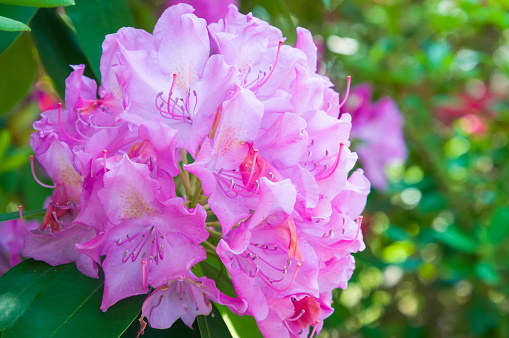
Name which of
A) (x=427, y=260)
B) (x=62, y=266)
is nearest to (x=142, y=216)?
(x=62, y=266)

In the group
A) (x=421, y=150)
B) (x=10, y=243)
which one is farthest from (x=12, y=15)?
(x=421, y=150)

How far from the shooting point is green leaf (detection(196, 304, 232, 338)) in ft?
2.27

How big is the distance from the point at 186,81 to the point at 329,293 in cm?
31

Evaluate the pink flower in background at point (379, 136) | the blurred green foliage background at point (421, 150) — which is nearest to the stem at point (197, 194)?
the blurred green foliage background at point (421, 150)

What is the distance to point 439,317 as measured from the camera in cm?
217

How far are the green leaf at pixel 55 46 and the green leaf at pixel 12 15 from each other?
0.38ft

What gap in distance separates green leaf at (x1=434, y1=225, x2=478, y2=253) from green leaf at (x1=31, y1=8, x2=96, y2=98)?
3.23 ft

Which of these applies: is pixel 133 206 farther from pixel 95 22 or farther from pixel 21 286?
pixel 95 22

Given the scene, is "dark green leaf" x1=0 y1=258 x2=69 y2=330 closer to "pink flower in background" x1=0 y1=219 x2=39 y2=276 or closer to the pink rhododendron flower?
"pink flower in background" x1=0 y1=219 x2=39 y2=276

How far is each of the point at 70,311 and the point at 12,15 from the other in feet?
1.39

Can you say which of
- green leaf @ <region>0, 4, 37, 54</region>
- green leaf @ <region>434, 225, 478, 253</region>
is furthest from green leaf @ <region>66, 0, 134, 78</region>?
green leaf @ <region>434, 225, 478, 253</region>

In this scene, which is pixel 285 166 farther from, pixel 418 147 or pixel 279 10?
pixel 418 147

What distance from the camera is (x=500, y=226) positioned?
1445mm

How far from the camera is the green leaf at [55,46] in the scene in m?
0.94
